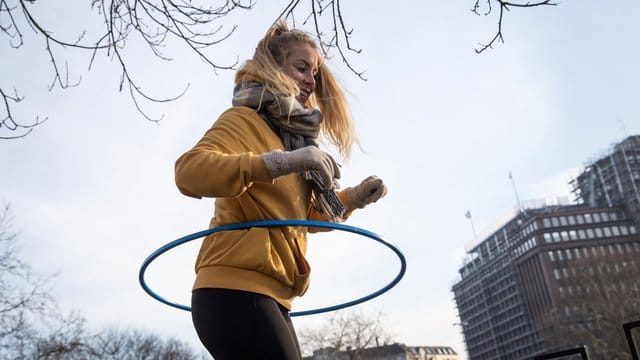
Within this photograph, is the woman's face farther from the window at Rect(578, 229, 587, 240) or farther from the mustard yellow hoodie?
the window at Rect(578, 229, 587, 240)

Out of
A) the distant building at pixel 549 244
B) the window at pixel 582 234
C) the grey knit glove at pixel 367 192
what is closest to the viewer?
the grey knit glove at pixel 367 192

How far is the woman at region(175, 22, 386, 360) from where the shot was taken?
1770 millimetres

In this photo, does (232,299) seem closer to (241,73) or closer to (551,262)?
(241,73)

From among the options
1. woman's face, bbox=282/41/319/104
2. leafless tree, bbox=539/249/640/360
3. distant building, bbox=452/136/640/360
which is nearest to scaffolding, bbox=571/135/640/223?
distant building, bbox=452/136/640/360

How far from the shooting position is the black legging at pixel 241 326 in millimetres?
1738

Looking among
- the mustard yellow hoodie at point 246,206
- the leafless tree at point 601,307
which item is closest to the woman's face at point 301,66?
the mustard yellow hoodie at point 246,206

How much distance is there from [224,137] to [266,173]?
9.9 inches

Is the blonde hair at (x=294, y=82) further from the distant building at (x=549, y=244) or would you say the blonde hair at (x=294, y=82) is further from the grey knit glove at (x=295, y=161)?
the distant building at (x=549, y=244)

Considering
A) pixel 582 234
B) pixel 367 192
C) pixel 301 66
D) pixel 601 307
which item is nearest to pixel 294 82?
pixel 301 66

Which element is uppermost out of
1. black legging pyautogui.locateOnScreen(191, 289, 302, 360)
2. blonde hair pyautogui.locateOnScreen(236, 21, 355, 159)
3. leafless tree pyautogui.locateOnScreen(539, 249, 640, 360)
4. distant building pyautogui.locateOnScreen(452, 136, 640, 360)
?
distant building pyautogui.locateOnScreen(452, 136, 640, 360)

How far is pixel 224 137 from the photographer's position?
1956mm

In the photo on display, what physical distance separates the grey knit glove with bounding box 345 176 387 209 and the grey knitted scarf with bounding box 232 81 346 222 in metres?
0.21

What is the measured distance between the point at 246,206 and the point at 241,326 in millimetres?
410

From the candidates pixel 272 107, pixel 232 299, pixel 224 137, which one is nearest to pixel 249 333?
pixel 232 299
